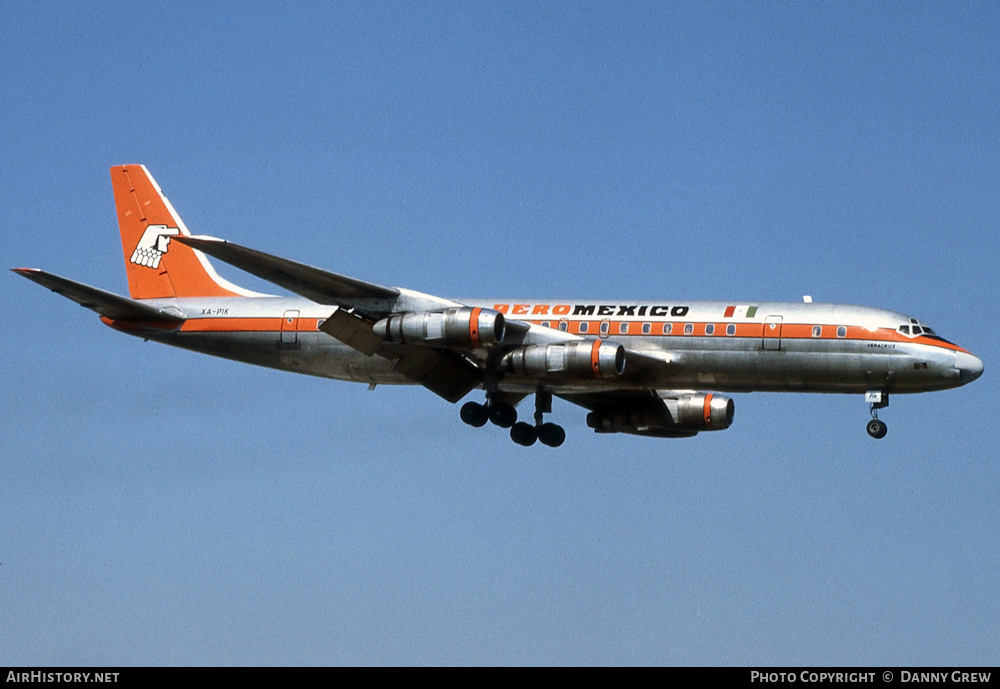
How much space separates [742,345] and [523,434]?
333 inches

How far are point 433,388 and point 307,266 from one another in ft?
21.2

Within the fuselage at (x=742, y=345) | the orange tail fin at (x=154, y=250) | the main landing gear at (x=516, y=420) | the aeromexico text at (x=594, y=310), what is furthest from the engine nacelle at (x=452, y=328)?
the orange tail fin at (x=154, y=250)

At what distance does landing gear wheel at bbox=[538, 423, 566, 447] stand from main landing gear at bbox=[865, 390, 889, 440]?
1019 centimetres

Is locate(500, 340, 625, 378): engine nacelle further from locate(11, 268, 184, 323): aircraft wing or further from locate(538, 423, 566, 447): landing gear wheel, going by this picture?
locate(11, 268, 184, 323): aircraft wing

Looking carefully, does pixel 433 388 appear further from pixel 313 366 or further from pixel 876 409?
pixel 876 409

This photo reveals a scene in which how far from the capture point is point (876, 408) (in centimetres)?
4541

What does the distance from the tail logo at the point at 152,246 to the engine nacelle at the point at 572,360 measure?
51.0 ft

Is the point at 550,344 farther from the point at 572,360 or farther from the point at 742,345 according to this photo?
the point at 742,345

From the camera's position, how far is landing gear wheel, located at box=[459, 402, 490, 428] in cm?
4841

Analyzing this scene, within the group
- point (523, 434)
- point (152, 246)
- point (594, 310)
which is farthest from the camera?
point (152, 246)

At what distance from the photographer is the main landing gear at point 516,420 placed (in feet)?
159

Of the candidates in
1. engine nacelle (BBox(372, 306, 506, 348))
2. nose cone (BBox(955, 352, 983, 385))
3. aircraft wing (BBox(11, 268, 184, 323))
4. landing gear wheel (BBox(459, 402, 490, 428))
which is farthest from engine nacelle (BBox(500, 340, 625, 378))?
aircraft wing (BBox(11, 268, 184, 323))

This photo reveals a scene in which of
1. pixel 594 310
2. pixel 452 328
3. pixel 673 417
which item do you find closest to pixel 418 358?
pixel 452 328

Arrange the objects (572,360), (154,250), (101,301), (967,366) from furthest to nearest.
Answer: (154,250), (101,301), (967,366), (572,360)
